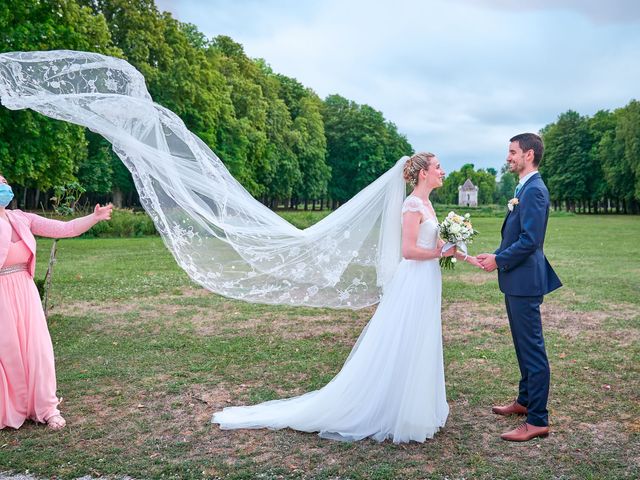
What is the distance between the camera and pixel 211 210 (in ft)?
22.7

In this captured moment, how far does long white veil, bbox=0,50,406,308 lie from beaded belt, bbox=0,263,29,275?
4.65ft

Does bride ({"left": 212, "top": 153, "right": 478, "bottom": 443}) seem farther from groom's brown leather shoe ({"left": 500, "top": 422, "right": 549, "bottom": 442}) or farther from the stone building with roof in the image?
the stone building with roof

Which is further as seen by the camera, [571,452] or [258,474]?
[571,452]

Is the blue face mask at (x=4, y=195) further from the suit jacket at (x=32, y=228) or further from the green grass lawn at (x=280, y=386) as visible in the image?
the green grass lawn at (x=280, y=386)

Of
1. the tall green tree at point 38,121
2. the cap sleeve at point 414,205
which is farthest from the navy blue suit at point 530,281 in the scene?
the tall green tree at point 38,121

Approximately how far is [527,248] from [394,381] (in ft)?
5.99

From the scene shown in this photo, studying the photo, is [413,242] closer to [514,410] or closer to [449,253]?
[449,253]

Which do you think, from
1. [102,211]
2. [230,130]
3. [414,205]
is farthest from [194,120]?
[414,205]

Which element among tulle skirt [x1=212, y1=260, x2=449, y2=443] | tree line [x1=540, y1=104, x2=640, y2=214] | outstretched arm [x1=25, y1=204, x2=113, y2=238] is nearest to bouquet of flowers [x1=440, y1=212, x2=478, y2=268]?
tulle skirt [x1=212, y1=260, x2=449, y2=443]

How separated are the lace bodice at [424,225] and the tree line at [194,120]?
21.9 metres

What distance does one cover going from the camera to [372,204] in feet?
22.2

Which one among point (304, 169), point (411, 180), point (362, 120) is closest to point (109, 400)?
point (411, 180)

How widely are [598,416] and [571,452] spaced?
115cm

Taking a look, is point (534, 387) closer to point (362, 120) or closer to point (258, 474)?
point (258, 474)
